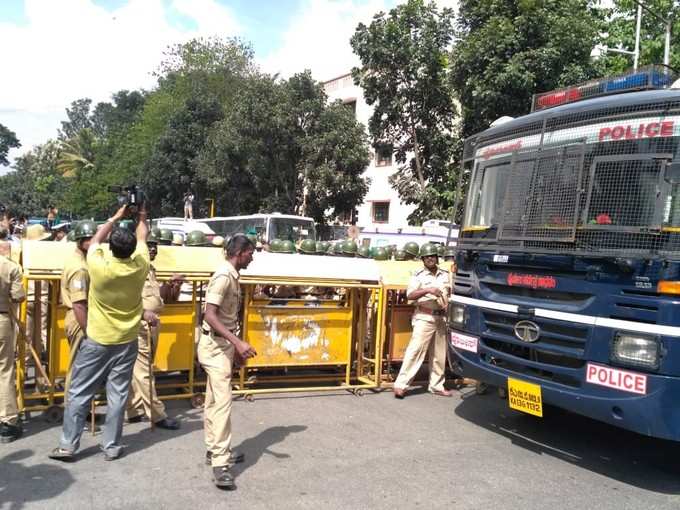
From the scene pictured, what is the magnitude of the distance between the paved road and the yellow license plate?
0.47 metres

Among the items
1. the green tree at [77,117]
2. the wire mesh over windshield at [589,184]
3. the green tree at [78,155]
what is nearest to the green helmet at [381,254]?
the wire mesh over windshield at [589,184]

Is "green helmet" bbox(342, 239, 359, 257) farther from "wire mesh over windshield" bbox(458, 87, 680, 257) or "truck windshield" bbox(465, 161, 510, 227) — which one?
"wire mesh over windshield" bbox(458, 87, 680, 257)

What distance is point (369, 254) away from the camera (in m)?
10.9

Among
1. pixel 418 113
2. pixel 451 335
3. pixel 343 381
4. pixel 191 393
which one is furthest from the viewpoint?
pixel 418 113

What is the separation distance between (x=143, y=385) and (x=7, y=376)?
3.75ft

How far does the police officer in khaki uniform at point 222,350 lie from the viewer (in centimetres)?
435

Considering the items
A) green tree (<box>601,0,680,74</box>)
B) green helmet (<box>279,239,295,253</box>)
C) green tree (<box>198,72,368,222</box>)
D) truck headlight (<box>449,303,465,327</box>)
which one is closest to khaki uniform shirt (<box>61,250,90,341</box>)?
truck headlight (<box>449,303,465,327</box>)

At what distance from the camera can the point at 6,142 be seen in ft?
309

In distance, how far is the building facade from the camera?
29.6 metres

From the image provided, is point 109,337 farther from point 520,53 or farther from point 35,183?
point 35,183

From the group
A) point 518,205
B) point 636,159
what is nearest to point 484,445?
point 518,205

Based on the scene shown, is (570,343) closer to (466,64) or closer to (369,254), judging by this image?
(369,254)

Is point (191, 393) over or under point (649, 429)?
under

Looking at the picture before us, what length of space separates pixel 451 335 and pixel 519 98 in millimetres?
10771
